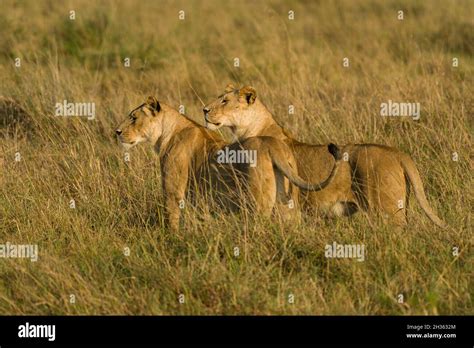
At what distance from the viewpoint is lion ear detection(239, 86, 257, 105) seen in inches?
278

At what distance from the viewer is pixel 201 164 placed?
657 centimetres

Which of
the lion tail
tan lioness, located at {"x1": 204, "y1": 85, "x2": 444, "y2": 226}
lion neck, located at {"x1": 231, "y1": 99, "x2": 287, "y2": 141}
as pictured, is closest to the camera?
the lion tail

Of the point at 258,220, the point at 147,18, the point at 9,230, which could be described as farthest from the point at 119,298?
the point at 147,18

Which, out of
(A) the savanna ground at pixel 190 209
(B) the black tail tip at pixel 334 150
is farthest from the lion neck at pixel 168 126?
(B) the black tail tip at pixel 334 150

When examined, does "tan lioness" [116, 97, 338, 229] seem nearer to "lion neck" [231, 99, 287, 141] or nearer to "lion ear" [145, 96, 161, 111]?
"lion ear" [145, 96, 161, 111]

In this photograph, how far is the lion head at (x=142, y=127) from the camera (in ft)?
22.3

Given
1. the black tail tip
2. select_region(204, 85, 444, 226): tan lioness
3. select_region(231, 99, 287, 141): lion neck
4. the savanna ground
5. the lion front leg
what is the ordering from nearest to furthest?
the savanna ground < the black tail tip < select_region(204, 85, 444, 226): tan lioness < the lion front leg < select_region(231, 99, 287, 141): lion neck

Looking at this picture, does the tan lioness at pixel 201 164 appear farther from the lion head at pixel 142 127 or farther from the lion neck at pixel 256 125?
the lion neck at pixel 256 125

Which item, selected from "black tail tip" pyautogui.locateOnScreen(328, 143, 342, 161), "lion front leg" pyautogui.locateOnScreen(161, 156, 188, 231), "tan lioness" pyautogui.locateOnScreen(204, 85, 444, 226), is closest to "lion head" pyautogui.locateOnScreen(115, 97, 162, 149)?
"lion front leg" pyautogui.locateOnScreen(161, 156, 188, 231)

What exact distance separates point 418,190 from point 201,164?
1494mm

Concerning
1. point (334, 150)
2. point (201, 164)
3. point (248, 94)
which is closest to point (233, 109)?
point (248, 94)

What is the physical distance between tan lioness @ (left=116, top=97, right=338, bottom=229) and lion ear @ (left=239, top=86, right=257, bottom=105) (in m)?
0.36

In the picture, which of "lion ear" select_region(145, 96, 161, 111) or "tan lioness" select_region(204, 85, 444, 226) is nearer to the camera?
"tan lioness" select_region(204, 85, 444, 226)

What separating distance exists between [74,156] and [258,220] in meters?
2.09
